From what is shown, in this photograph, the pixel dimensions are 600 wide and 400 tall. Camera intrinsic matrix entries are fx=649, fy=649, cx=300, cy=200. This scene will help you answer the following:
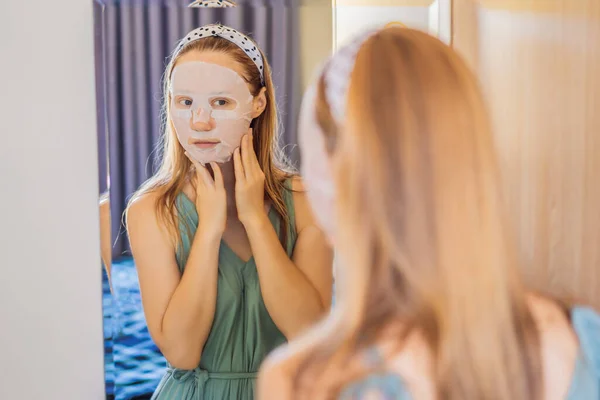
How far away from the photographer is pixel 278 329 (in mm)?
1434

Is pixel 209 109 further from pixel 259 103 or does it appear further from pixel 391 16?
pixel 391 16

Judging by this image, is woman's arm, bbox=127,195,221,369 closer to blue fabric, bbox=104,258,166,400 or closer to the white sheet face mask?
blue fabric, bbox=104,258,166,400

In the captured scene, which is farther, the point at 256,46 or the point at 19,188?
the point at 19,188

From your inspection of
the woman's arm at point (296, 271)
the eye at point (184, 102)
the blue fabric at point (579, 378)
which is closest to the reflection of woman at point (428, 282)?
the blue fabric at point (579, 378)

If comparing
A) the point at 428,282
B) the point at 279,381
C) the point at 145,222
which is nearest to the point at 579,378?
the point at 428,282

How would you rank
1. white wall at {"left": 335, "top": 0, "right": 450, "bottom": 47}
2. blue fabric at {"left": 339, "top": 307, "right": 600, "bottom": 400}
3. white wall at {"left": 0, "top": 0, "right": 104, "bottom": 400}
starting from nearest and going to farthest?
blue fabric at {"left": 339, "top": 307, "right": 600, "bottom": 400}
white wall at {"left": 335, "top": 0, "right": 450, "bottom": 47}
white wall at {"left": 0, "top": 0, "right": 104, "bottom": 400}

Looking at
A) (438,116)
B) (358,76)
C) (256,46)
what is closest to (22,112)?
(256,46)

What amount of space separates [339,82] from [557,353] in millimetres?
537

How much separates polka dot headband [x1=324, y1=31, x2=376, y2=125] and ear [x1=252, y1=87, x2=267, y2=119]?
0.24 meters

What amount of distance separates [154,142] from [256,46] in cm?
31

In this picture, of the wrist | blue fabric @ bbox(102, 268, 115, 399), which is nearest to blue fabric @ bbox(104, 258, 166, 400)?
blue fabric @ bbox(102, 268, 115, 399)

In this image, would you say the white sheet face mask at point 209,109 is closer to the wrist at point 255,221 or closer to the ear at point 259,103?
the ear at point 259,103

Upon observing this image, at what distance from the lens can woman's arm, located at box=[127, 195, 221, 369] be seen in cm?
143

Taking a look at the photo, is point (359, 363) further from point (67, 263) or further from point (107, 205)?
point (67, 263)
